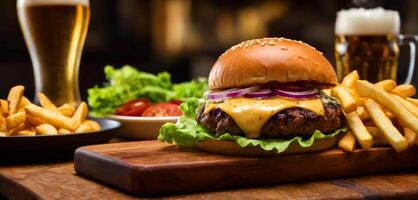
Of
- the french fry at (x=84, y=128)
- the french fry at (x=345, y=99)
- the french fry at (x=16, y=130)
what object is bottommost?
the french fry at (x=84, y=128)

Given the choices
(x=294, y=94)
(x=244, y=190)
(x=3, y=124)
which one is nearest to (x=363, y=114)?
(x=294, y=94)

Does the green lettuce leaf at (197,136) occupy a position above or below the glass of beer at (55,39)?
below

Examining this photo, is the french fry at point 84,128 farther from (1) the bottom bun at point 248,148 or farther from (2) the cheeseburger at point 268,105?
(1) the bottom bun at point 248,148

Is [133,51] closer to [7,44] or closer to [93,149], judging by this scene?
[7,44]

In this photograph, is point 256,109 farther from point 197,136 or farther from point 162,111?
point 162,111

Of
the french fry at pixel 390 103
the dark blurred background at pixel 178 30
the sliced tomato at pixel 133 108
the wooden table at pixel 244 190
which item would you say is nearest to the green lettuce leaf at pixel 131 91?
the sliced tomato at pixel 133 108

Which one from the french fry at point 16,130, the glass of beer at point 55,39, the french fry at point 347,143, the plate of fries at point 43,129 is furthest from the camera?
the glass of beer at point 55,39

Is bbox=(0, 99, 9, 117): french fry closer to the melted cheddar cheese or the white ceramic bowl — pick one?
the white ceramic bowl

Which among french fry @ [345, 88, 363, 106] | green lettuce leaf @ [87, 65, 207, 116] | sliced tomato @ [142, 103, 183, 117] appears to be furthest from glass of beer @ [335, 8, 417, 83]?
french fry @ [345, 88, 363, 106]
